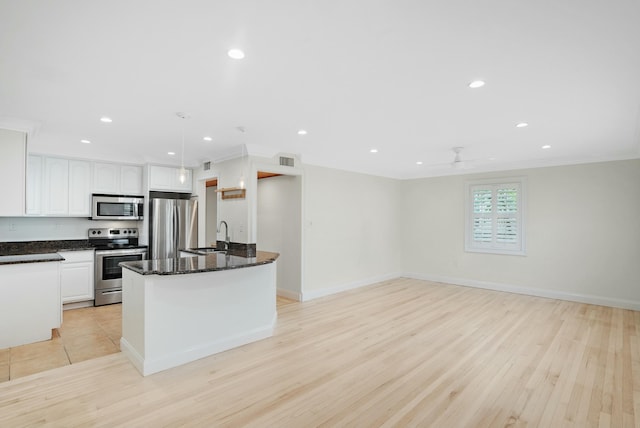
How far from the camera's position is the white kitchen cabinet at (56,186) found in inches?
195

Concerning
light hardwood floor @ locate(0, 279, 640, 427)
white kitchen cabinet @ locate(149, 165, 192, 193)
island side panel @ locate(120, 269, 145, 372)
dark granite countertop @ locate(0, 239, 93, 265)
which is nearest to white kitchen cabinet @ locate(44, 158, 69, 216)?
dark granite countertop @ locate(0, 239, 93, 265)

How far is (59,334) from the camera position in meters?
3.91

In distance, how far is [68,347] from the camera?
3.52 m

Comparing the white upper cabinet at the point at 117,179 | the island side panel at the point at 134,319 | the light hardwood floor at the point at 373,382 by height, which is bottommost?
the light hardwood floor at the point at 373,382

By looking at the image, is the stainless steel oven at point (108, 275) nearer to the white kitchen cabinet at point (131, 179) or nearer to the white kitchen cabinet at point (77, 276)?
the white kitchen cabinet at point (77, 276)

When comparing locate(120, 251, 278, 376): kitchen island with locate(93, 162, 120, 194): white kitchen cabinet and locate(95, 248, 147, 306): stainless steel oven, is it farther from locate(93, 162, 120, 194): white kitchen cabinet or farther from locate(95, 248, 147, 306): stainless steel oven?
locate(93, 162, 120, 194): white kitchen cabinet

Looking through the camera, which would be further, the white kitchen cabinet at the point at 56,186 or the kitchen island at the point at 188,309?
the white kitchen cabinet at the point at 56,186

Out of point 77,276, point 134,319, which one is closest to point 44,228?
point 77,276

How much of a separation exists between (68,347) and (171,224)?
8.78 ft

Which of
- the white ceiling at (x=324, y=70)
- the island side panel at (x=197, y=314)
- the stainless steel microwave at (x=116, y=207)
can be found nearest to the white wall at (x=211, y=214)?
the stainless steel microwave at (x=116, y=207)

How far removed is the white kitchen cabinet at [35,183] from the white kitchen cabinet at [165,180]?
59.6 inches

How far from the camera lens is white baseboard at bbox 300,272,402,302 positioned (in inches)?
221

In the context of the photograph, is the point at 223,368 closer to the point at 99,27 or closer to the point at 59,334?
the point at 59,334

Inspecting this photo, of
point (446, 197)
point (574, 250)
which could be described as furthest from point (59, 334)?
point (574, 250)
